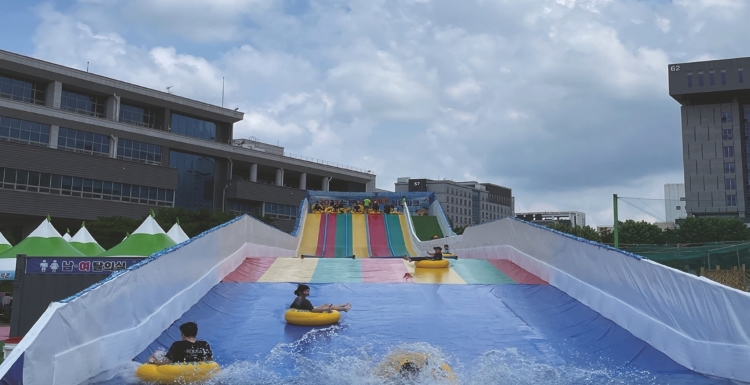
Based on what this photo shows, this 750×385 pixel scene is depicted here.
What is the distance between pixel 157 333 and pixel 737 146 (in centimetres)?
8688

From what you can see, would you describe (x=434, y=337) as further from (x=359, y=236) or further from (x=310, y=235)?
(x=359, y=236)

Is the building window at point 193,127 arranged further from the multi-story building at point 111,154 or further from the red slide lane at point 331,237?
the red slide lane at point 331,237

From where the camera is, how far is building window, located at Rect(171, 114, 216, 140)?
2174 inches

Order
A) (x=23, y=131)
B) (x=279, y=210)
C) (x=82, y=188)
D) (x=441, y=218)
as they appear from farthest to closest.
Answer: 1. (x=279, y=210)
2. (x=82, y=188)
3. (x=23, y=131)
4. (x=441, y=218)

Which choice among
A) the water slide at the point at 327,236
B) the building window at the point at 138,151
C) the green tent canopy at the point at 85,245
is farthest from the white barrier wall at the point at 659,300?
the building window at the point at 138,151

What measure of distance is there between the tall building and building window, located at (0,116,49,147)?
232 ft

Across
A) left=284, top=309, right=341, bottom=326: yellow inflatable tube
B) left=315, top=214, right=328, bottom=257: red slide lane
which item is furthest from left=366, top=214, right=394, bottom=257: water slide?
left=284, top=309, right=341, bottom=326: yellow inflatable tube

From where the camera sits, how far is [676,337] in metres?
7.52

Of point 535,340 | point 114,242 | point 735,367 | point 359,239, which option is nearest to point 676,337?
point 735,367

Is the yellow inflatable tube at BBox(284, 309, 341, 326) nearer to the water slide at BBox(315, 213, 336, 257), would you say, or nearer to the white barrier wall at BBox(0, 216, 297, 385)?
the white barrier wall at BBox(0, 216, 297, 385)

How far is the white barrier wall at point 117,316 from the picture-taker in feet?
18.1

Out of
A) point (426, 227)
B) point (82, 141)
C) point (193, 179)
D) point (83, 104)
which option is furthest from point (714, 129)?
point (82, 141)

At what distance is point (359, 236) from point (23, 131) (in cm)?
2862

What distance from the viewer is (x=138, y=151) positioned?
2003 inches
